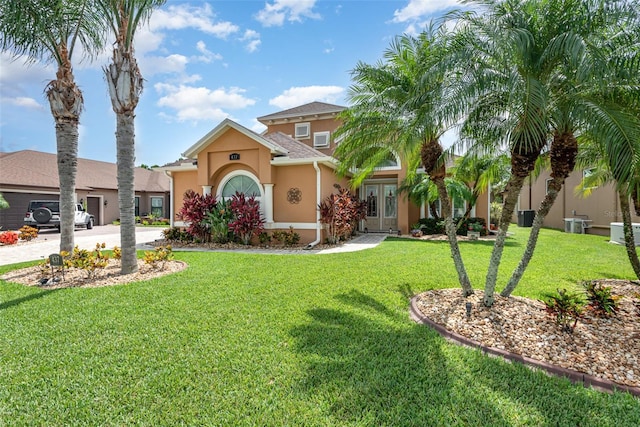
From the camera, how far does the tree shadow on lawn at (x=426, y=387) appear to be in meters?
2.81

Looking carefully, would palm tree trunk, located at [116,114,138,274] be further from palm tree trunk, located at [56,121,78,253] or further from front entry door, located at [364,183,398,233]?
front entry door, located at [364,183,398,233]

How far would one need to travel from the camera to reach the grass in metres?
2.85

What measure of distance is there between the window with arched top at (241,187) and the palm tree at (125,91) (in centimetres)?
667

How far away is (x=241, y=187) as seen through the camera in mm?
14961

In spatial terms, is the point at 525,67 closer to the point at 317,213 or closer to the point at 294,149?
the point at 317,213

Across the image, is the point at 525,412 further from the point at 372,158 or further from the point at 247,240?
the point at 247,240

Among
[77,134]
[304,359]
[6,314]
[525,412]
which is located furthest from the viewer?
[77,134]

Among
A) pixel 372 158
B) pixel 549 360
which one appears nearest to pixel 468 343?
pixel 549 360

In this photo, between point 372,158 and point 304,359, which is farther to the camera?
point 372,158

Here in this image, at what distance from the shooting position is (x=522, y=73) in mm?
4816

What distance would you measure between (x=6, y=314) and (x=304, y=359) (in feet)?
18.6

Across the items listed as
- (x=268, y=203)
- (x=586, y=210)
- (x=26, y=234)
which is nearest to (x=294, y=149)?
(x=268, y=203)

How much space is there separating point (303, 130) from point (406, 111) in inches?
666

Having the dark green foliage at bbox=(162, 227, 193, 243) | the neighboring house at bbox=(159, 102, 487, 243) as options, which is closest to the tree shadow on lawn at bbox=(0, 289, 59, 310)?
the dark green foliage at bbox=(162, 227, 193, 243)
